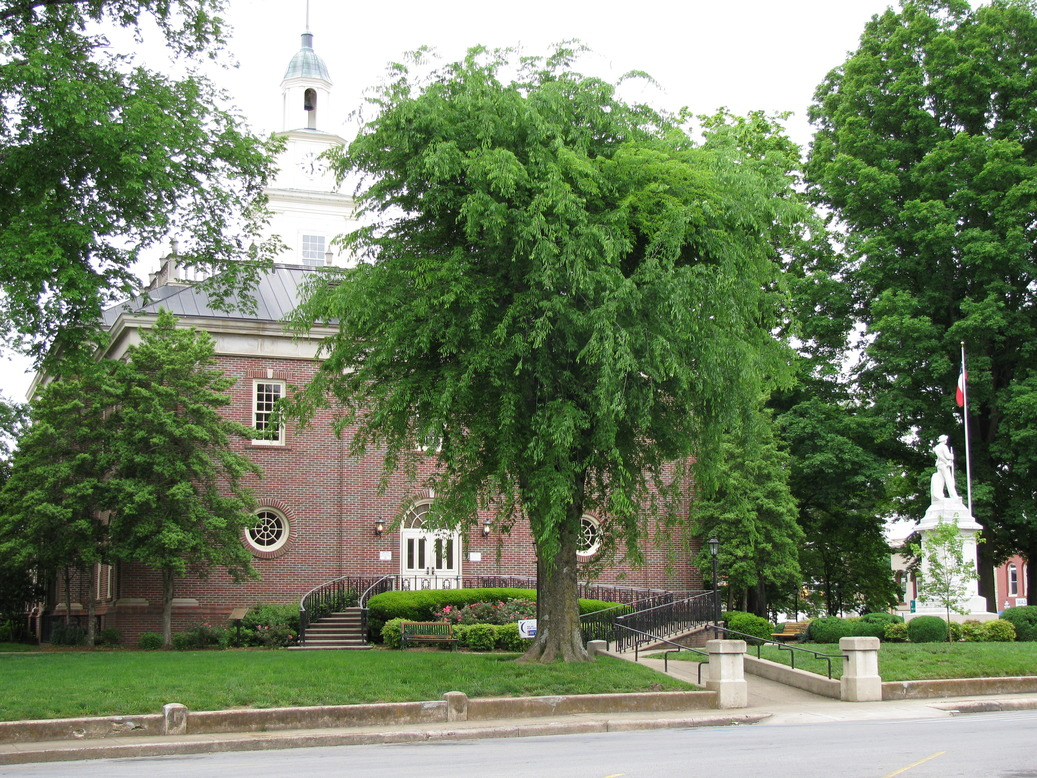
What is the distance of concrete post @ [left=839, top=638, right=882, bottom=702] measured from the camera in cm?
1853

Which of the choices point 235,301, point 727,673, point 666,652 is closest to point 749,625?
point 666,652

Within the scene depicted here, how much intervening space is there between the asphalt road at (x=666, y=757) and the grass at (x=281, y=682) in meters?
1.90

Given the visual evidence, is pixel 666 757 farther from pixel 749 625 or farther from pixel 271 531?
pixel 271 531

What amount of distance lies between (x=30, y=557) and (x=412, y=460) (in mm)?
15141

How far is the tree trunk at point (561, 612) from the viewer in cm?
1891

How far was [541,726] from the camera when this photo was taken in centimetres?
1505

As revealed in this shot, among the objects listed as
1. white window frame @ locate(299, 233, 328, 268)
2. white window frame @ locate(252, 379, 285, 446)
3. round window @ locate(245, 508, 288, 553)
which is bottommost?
round window @ locate(245, 508, 288, 553)

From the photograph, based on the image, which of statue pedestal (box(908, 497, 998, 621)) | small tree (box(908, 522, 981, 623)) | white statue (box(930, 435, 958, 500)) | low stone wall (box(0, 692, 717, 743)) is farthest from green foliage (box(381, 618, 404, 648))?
white statue (box(930, 435, 958, 500))

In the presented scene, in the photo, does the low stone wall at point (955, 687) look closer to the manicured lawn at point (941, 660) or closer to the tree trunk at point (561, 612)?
the manicured lawn at point (941, 660)

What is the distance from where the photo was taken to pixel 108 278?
20.6 m

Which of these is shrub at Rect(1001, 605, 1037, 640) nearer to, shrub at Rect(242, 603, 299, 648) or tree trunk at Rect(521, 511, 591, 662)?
tree trunk at Rect(521, 511, 591, 662)

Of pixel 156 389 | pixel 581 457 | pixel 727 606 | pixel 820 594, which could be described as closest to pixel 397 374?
pixel 581 457

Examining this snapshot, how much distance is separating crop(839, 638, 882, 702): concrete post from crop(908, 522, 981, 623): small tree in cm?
675

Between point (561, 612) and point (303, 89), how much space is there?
36.3 metres
